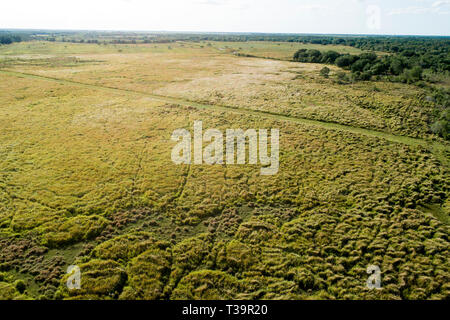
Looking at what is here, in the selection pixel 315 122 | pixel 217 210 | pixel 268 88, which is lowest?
pixel 217 210

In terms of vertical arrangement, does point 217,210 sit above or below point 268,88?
below

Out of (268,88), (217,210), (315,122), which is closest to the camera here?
(217,210)

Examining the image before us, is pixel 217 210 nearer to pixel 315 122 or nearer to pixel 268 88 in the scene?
pixel 315 122

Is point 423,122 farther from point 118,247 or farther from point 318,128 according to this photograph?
point 118,247

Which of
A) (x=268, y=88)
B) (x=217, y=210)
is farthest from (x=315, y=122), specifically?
(x=217, y=210)

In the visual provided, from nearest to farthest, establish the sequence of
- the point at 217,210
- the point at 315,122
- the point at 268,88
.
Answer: the point at 217,210 → the point at 315,122 → the point at 268,88

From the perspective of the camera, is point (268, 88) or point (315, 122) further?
point (268, 88)

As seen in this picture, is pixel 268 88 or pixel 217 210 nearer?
pixel 217 210
